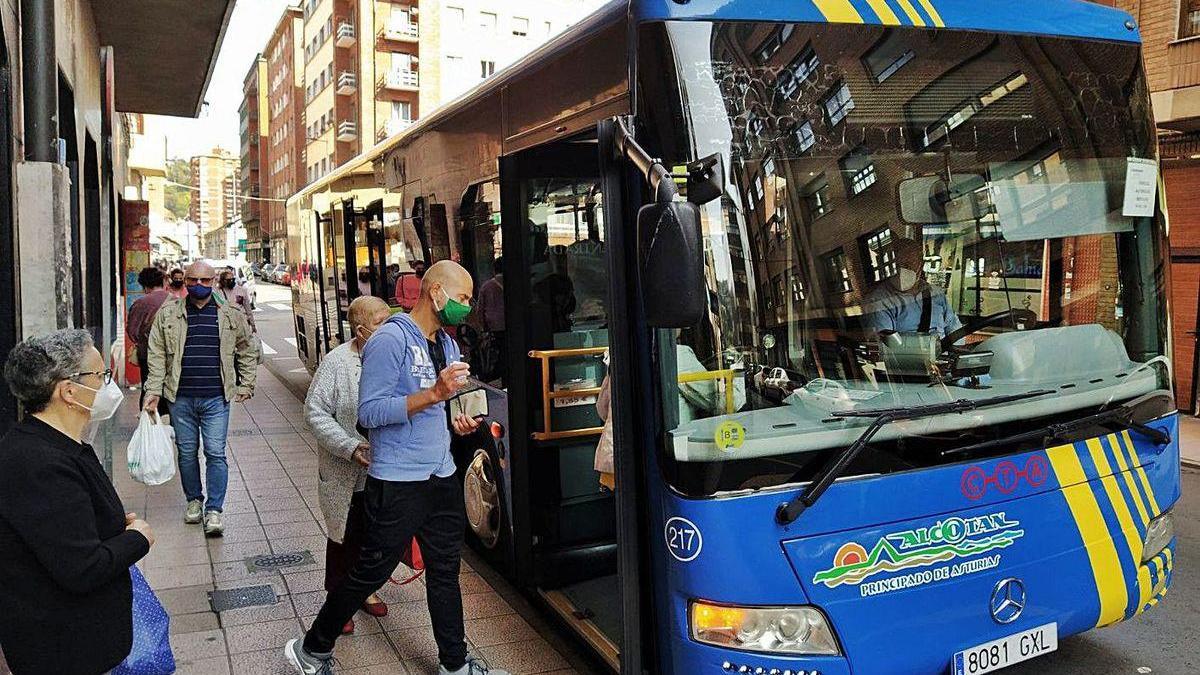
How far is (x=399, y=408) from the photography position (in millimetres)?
3770

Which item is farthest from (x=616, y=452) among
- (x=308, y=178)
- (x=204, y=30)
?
(x=308, y=178)

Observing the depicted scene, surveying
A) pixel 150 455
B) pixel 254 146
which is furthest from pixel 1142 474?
pixel 254 146

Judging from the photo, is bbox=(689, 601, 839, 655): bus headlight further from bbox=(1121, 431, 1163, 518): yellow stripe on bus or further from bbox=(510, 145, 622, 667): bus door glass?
bbox=(510, 145, 622, 667): bus door glass

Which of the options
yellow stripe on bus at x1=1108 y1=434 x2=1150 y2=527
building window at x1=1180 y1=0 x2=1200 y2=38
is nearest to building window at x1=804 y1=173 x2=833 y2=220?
yellow stripe on bus at x1=1108 y1=434 x2=1150 y2=527

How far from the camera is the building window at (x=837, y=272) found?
3.24 m

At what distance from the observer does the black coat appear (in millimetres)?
2557

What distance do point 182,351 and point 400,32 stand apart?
48.3 m

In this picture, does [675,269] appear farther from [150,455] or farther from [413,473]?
[150,455]

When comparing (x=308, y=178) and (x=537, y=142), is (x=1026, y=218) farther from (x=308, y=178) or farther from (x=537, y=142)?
(x=308, y=178)

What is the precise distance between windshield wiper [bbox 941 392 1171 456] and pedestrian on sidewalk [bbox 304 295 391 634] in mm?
2705

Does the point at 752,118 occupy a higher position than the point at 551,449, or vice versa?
the point at 752,118

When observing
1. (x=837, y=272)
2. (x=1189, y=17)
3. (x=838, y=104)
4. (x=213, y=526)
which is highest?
(x=1189, y=17)

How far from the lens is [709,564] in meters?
3.07

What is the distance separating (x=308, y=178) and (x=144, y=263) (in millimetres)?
51824
